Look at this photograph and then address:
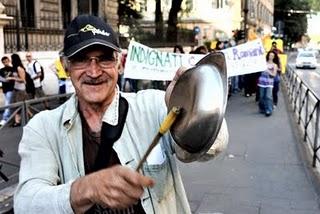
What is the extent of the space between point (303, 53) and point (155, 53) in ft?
130

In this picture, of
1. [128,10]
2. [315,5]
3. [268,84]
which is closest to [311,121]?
[268,84]

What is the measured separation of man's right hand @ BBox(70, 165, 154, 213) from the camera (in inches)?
48.0

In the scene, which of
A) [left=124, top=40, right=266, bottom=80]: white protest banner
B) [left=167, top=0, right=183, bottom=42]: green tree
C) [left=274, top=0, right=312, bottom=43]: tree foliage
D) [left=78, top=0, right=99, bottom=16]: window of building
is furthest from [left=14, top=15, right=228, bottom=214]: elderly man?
[left=274, top=0, right=312, bottom=43]: tree foliage

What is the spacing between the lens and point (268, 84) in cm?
1366

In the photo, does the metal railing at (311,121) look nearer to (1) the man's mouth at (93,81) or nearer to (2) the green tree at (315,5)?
(1) the man's mouth at (93,81)

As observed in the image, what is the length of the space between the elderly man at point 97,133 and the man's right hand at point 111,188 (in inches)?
10.4

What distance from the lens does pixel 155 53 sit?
12109 mm

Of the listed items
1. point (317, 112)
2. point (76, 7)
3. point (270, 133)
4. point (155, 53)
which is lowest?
point (270, 133)

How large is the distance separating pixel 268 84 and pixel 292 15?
263 ft

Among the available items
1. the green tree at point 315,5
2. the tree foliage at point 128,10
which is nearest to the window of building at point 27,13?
the tree foliage at point 128,10

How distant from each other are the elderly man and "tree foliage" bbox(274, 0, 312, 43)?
85758 mm

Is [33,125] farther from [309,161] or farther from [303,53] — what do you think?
[303,53]

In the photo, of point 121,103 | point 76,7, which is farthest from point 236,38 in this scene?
point 121,103

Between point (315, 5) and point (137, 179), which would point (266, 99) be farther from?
point (315, 5)
